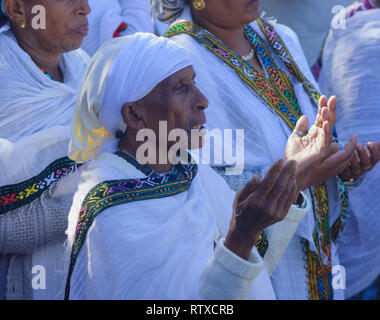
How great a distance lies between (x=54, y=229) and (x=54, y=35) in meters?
0.98

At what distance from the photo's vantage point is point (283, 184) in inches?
85.0

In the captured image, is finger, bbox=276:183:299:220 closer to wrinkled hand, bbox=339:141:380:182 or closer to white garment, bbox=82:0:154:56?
wrinkled hand, bbox=339:141:380:182

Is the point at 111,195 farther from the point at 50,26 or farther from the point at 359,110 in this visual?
the point at 359,110

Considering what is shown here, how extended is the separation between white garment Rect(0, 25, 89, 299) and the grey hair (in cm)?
55

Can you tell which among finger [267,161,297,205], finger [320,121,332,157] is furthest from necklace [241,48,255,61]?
finger [267,161,297,205]

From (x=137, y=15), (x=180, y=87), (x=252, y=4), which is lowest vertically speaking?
(x=137, y=15)

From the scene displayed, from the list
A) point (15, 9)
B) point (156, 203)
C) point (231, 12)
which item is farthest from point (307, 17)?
point (156, 203)

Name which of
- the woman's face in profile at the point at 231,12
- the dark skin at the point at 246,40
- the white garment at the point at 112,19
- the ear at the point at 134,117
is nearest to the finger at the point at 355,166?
the dark skin at the point at 246,40

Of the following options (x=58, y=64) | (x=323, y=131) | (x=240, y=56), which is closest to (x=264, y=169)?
(x=323, y=131)

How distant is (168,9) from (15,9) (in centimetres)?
83

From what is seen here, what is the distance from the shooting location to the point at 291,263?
3.19 m

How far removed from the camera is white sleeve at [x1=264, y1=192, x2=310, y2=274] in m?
2.75

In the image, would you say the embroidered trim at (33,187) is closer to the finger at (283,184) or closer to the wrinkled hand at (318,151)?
the wrinkled hand at (318,151)
